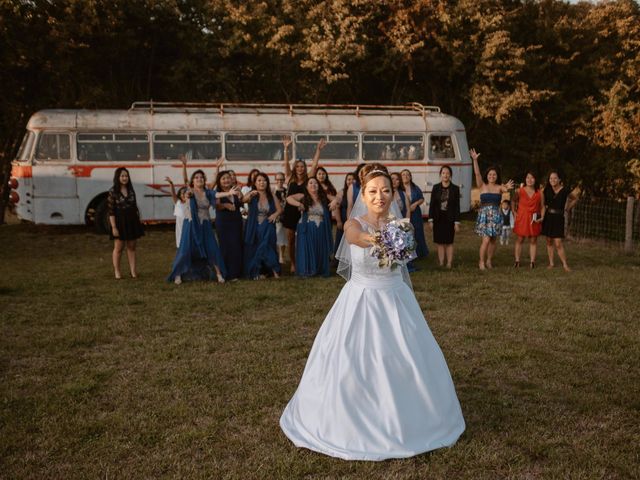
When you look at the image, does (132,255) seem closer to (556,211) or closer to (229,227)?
(229,227)

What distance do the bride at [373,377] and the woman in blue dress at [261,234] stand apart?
6091mm

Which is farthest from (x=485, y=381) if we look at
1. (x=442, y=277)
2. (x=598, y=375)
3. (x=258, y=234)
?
(x=258, y=234)

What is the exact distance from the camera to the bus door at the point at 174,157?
17312mm

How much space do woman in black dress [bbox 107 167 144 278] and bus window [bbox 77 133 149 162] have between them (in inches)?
279

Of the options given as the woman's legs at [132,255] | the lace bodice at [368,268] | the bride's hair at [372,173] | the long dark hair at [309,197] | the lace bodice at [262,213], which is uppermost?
the bride's hair at [372,173]

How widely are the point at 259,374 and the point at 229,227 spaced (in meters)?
5.12

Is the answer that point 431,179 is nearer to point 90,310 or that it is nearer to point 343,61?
point 343,61

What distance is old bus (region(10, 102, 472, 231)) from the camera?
1658 centimetres

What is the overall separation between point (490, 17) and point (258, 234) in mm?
14714

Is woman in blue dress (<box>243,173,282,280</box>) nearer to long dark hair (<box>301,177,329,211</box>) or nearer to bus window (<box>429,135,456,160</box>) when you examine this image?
long dark hair (<box>301,177,329,211</box>)

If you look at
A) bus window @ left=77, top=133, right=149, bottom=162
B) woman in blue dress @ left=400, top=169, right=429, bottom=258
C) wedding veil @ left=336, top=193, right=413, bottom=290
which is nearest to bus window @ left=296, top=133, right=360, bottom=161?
bus window @ left=77, top=133, right=149, bottom=162

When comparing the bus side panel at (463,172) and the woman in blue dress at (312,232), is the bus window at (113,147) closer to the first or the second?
the woman in blue dress at (312,232)

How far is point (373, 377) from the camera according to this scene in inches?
167

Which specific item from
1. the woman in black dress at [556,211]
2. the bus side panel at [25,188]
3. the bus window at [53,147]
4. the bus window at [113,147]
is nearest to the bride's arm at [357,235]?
the woman in black dress at [556,211]
